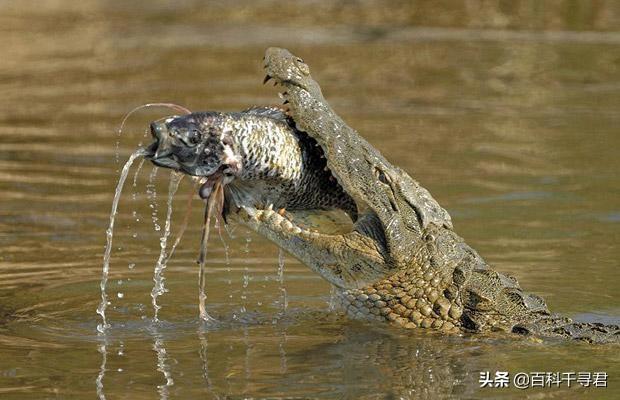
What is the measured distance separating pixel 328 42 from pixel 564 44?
122 inches

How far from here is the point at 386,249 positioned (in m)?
6.44

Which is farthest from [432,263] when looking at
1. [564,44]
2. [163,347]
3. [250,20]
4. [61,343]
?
[250,20]

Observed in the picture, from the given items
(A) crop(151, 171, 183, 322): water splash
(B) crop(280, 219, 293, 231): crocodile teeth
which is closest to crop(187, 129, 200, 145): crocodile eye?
(A) crop(151, 171, 183, 322): water splash

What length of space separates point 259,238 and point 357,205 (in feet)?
11.2

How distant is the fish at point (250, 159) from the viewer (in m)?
6.18

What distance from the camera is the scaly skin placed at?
20.9 ft

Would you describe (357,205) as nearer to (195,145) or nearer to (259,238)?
(195,145)

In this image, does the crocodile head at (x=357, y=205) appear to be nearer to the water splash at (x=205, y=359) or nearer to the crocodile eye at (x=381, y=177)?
the crocodile eye at (x=381, y=177)

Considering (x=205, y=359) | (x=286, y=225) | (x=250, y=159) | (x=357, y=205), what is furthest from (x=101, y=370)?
(x=357, y=205)

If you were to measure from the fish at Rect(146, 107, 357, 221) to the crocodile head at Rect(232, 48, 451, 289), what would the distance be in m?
0.11

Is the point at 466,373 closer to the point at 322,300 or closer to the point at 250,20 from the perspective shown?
the point at 322,300

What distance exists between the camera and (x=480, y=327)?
6711 millimetres

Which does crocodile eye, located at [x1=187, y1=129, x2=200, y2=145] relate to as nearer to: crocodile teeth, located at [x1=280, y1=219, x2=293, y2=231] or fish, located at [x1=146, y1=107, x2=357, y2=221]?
fish, located at [x1=146, y1=107, x2=357, y2=221]

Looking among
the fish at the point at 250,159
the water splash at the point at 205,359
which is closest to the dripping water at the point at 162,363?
the water splash at the point at 205,359
